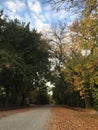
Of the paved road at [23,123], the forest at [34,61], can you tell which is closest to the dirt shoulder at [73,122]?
the paved road at [23,123]

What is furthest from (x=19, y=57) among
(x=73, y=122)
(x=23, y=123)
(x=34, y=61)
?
(x=23, y=123)

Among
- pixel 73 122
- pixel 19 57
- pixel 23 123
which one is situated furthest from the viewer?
pixel 19 57

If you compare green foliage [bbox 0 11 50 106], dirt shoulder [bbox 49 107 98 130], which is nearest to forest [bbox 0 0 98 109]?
green foliage [bbox 0 11 50 106]

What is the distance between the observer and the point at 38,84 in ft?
184

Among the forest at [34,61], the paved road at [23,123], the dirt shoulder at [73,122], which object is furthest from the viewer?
the forest at [34,61]

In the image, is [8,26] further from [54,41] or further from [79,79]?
[79,79]

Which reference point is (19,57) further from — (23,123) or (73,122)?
(23,123)

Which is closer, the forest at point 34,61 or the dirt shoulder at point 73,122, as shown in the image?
the dirt shoulder at point 73,122

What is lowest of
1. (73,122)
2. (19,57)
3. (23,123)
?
(23,123)

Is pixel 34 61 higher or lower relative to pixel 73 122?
higher

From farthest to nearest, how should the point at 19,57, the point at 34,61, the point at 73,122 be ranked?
the point at 34,61
the point at 19,57
the point at 73,122

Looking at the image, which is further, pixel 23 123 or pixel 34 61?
pixel 34 61

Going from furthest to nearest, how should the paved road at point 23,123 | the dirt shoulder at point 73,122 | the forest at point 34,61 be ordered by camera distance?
1. the forest at point 34,61
2. the dirt shoulder at point 73,122
3. the paved road at point 23,123

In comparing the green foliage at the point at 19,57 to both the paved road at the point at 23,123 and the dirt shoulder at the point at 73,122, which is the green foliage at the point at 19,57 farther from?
the paved road at the point at 23,123
